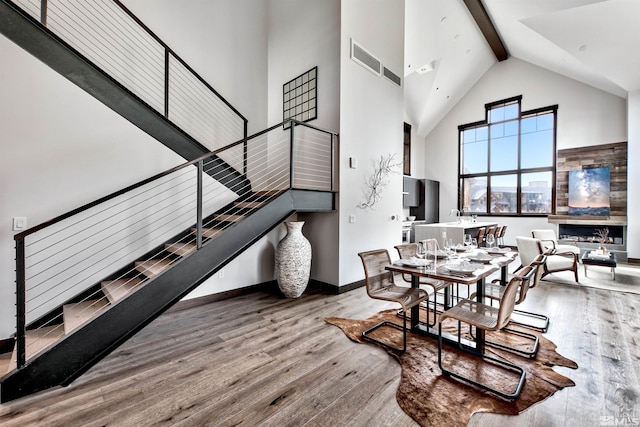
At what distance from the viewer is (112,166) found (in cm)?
322

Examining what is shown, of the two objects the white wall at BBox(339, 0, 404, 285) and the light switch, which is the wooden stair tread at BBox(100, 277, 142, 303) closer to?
the light switch

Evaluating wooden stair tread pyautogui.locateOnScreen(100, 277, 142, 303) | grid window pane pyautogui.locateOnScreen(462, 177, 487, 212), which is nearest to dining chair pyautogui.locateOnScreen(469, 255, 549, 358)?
wooden stair tread pyautogui.locateOnScreen(100, 277, 142, 303)

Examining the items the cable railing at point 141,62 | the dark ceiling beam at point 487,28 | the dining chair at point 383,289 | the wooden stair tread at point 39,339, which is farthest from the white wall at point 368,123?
the wooden stair tread at point 39,339

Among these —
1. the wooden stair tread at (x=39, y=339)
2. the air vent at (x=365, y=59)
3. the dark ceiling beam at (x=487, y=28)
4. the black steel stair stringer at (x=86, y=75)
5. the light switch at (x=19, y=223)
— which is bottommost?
the wooden stair tread at (x=39, y=339)

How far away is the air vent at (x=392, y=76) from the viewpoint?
5.03m

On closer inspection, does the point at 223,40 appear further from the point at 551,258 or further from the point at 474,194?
the point at 474,194

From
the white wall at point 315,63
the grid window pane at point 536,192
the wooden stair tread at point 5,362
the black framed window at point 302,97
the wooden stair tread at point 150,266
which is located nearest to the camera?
the wooden stair tread at point 5,362

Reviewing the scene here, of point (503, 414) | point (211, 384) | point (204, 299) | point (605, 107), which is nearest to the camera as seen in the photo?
point (503, 414)

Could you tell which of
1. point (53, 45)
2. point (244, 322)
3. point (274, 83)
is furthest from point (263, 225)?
point (274, 83)

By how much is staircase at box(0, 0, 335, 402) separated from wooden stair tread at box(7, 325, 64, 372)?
0.5 inches

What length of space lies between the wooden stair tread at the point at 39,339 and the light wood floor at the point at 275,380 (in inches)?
16.2

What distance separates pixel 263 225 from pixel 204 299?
153cm

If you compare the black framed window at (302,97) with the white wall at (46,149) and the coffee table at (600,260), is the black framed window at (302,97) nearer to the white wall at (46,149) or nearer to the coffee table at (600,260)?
the white wall at (46,149)

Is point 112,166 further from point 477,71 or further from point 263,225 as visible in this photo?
point 477,71
